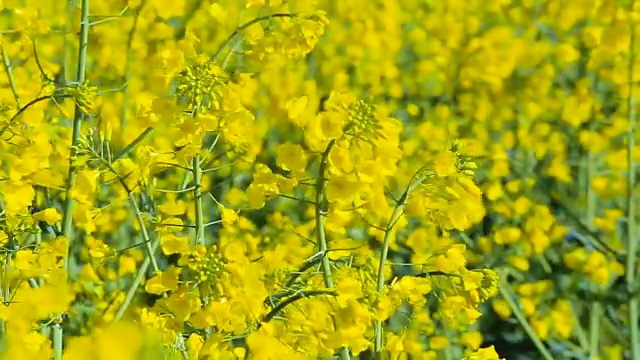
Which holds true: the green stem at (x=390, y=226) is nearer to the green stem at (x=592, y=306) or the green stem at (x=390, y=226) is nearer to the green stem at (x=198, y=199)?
the green stem at (x=198, y=199)

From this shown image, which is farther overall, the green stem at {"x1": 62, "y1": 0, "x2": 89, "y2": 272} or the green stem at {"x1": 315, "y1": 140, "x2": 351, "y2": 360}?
the green stem at {"x1": 62, "y1": 0, "x2": 89, "y2": 272}

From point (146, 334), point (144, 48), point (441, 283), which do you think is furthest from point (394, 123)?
point (144, 48)

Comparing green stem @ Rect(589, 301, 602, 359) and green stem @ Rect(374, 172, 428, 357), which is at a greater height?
green stem @ Rect(374, 172, 428, 357)

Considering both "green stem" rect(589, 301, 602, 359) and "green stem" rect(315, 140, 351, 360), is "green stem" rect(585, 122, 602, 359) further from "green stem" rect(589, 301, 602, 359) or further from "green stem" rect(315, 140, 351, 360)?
"green stem" rect(315, 140, 351, 360)

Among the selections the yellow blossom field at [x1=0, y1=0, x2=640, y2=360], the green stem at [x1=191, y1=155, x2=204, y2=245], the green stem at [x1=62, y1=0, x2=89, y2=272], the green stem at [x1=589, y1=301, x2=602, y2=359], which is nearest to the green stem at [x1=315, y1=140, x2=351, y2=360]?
the yellow blossom field at [x1=0, y1=0, x2=640, y2=360]

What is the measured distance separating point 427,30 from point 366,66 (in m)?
0.47

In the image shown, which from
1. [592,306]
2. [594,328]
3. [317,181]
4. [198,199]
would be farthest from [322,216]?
[592,306]

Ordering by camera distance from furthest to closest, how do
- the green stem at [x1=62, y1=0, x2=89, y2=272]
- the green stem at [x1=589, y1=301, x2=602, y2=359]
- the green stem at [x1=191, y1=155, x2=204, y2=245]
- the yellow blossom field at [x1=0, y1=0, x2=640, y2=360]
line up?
the green stem at [x1=589, y1=301, x2=602, y2=359], the green stem at [x1=62, y1=0, x2=89, y2=272], the green stem at [x1=191, y1=155, x2=204, y2=245], the yellow blossom field at [x1=0, y1=0, x2=640, y2=360]

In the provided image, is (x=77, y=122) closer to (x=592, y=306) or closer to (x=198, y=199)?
(x=198, y=199)

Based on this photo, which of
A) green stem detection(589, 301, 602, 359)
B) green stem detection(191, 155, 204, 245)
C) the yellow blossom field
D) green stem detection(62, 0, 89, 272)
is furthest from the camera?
green stem detection(589, 301, 602, 359)

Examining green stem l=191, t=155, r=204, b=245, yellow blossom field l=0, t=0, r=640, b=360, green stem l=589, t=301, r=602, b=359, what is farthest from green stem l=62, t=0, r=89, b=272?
green stem l=589, t=301, r=602, b=359

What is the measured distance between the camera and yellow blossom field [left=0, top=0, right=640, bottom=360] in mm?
1321

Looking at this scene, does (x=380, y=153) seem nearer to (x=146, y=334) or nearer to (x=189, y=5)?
(x=146, y=334)

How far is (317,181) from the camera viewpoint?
136 centimetres
